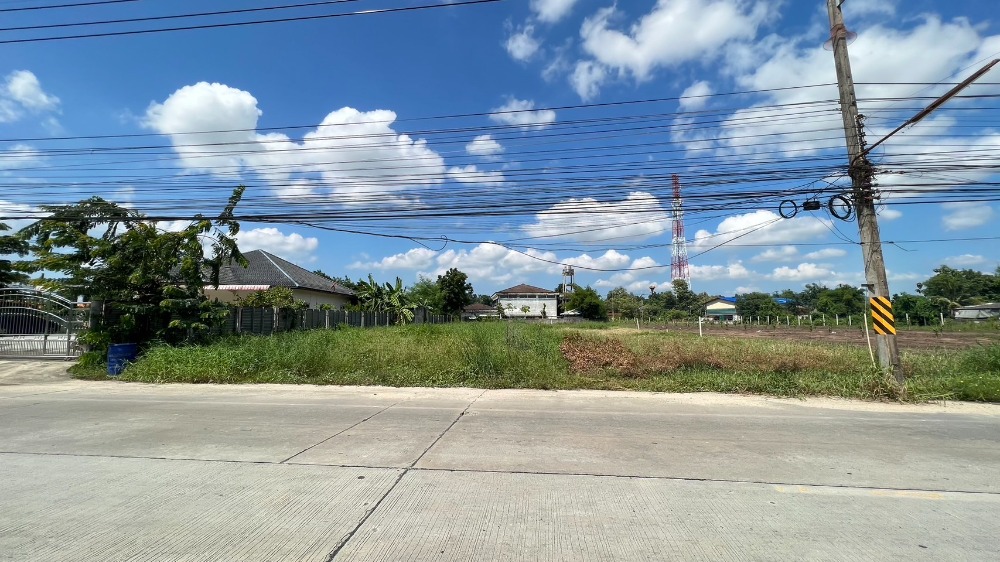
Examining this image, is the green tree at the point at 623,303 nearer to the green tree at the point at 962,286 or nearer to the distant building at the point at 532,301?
the distant building at the point at 532,301

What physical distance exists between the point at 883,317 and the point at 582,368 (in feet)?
23.3

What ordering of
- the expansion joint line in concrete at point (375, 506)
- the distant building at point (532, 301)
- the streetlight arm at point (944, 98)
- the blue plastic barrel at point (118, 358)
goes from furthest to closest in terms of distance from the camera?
1. the distant building at point (532, 301)
2. the blue plastic barrel at point (118, 358)
3. the streetlight arm at point (944, 98)
4. the expansion joint line in concrete at point (375, 506)

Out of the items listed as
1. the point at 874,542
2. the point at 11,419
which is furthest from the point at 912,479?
the point at 11,419

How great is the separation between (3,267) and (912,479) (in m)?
34.3

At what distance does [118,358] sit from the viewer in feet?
49.3

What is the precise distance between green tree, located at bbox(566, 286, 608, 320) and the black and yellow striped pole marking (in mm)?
70251

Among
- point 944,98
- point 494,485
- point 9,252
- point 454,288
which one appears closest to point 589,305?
point 454,288

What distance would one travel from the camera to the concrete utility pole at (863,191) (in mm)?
12219

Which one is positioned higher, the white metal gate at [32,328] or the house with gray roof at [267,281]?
the house with gray roof at [267,281]

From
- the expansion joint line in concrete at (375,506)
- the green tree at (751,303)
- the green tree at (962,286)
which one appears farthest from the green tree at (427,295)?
the green tree at (962,286)

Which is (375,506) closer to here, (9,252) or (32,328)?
(32,328)

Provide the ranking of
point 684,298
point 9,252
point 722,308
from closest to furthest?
point 9,252
point 684,298
point 722,308

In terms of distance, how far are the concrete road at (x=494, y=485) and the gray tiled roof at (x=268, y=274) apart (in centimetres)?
2417

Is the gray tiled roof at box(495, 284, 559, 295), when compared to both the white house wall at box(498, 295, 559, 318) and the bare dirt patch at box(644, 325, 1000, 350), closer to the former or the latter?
the white house wall at box(498, 295, 559, 318)
